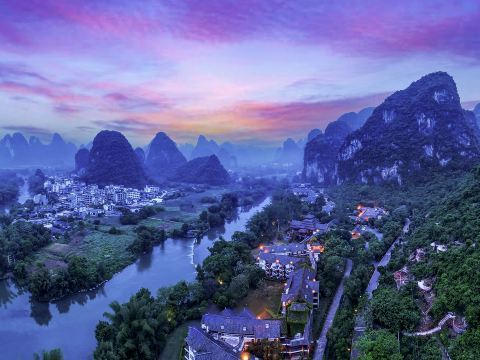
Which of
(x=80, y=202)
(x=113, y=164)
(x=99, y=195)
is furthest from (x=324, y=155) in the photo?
(x=80, y=202)

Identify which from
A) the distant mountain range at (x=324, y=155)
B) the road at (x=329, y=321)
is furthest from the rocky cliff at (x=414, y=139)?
the road at (x=329, y=321)

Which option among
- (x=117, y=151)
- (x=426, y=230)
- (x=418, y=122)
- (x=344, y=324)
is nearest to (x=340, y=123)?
(x=418, y=122)

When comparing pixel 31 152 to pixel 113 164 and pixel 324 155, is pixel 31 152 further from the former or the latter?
pixel 324 155

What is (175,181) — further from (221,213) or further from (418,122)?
(418,122)

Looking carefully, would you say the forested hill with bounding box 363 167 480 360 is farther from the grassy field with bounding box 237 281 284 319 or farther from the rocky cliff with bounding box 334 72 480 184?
the rocky cliff with bounding box 334 72 480 184

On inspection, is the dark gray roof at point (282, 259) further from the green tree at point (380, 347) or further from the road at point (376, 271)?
the green tree at point (380, 347)

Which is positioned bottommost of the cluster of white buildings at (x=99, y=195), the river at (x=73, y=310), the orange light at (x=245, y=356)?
the river at (x=73, y=310)

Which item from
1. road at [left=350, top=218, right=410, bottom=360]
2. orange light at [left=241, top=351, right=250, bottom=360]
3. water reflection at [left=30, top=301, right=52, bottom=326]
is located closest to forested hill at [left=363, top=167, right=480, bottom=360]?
road at [left=350, top=218, right=410, bottom=360]
